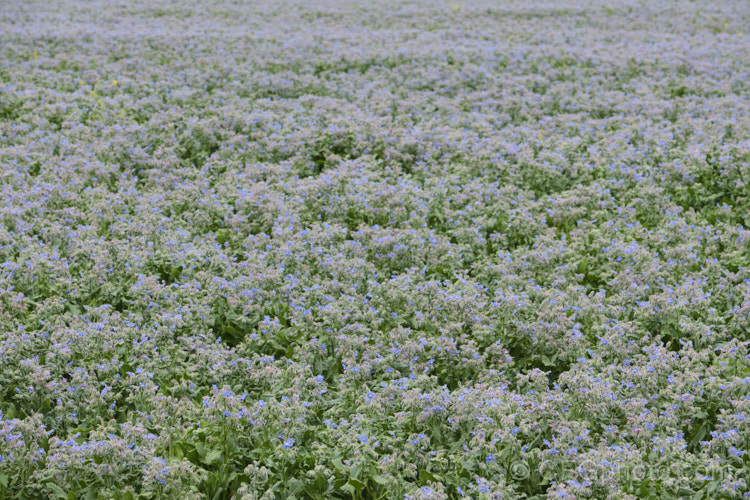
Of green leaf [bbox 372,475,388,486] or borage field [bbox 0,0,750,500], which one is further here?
borage field [bbox 0,0,750,500]

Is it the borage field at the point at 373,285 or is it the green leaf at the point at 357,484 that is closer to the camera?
the green leaf at the point at 357,484

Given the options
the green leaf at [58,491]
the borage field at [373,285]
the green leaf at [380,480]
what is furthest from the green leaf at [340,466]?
the green leaf at [58,491]

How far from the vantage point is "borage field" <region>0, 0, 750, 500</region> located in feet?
15.3

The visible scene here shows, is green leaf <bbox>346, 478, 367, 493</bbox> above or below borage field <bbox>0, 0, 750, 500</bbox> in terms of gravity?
below

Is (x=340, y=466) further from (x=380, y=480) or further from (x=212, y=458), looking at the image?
(x=212, y=458)

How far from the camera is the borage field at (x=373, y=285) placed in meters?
4.66

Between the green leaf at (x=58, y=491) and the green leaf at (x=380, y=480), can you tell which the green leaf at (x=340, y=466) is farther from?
the green leaf at (x=58, y=491)

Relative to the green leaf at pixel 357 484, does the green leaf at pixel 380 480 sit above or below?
above

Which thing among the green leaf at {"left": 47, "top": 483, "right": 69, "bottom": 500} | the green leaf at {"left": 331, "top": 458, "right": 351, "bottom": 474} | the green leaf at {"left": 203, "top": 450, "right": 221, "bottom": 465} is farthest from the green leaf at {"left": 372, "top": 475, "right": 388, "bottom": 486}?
the green leaf at {"left": 47, "top": 483, "right": 69, "bottom": 500}

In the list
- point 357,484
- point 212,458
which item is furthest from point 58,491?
point 357,484

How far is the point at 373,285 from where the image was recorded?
6.71 meters

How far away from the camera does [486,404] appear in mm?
5074

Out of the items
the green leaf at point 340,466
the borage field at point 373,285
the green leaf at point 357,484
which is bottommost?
the green leaf at point 357,484

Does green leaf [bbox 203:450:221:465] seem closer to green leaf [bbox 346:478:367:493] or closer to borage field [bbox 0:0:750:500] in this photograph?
borage field [bbox 0:0:750:500]
